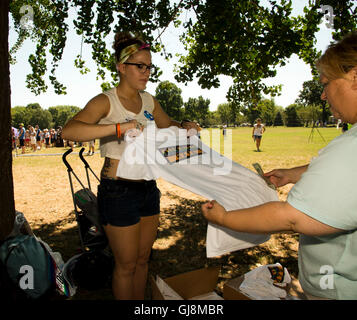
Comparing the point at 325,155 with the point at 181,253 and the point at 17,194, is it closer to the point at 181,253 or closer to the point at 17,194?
the point at 181,253

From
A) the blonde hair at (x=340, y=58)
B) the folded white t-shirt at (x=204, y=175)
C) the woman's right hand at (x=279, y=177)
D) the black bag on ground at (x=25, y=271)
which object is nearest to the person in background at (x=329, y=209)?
the blonde hair at (x=340, y=58)

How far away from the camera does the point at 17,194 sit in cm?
921

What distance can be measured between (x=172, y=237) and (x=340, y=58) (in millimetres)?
5032

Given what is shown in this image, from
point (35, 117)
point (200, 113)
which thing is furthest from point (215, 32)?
point (35, 117)

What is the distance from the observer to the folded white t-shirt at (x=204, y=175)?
6.38 feet

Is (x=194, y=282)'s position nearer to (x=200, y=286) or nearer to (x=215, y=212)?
(x=200, y=286)

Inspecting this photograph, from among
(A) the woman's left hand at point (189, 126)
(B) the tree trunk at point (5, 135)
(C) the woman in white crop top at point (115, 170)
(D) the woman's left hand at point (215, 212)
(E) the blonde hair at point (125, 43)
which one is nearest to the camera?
(D) the woman's left hand at point (215, 212)

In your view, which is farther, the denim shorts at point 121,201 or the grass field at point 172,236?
the grass field at point 172,236

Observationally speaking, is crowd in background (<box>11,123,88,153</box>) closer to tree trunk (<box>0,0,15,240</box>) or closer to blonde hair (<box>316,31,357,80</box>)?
tree trunk (<box>0,0,15,240</box>)

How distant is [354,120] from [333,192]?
0.42m

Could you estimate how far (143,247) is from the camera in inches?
106

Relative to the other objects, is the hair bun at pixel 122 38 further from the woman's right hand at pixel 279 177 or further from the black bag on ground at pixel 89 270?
the black bag on ground at pixel 89 270

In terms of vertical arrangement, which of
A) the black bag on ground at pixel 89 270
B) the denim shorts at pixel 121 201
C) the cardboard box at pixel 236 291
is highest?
the denim shorts at pixel 121 201
